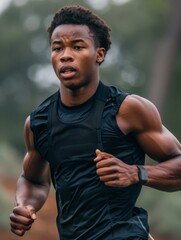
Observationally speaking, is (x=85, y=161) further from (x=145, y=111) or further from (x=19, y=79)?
(x=19, y=79)

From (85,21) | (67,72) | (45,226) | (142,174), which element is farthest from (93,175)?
(45,226)

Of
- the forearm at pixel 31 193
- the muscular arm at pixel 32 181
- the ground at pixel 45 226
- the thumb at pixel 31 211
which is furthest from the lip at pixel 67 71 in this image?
the ground at pixel 45 226

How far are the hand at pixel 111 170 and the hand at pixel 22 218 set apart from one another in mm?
758

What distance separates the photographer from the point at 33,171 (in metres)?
7.89

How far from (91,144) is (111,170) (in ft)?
1.87

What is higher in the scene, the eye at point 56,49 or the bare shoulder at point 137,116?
the eye at point 56,49

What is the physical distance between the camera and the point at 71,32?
7.30 metres

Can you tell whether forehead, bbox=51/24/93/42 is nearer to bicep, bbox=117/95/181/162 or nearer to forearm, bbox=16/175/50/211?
bicep, bbox=117/95/181/162

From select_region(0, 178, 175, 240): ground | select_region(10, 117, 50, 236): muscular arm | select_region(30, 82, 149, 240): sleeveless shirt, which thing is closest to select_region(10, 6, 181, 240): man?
select_region(30, 82, 149, 240): sleeveless shirt

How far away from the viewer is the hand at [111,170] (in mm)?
6633

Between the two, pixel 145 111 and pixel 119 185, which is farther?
pixel 145 111

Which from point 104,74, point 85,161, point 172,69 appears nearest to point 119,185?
point 85,161

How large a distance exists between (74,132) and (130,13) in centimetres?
3524

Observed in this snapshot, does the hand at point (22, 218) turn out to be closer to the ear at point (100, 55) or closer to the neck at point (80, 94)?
the neck at point (80, 94)
